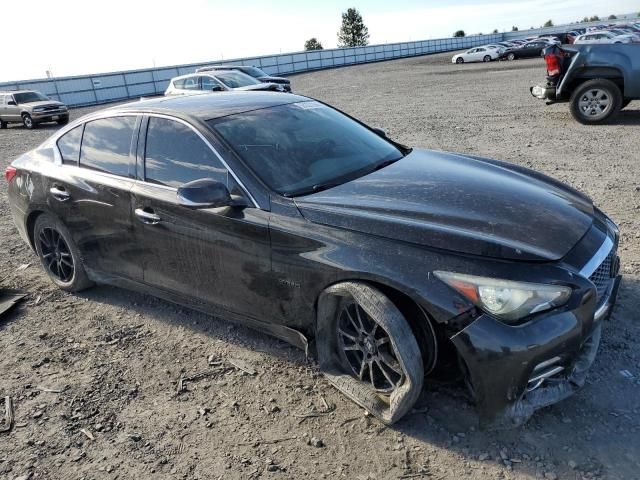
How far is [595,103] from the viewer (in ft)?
30.8

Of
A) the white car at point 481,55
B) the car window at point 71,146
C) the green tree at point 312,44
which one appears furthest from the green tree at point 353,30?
the car window at point 71,146

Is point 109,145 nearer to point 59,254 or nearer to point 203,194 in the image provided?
point 59,254

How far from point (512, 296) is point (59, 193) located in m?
3.57

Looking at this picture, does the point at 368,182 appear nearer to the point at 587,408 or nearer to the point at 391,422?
the point at 391,422

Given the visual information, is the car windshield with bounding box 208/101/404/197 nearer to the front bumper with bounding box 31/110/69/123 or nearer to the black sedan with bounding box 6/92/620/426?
the black sedan with bounding box 6/92/620/426

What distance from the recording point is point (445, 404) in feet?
9.26

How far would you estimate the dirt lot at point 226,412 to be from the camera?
247 cm

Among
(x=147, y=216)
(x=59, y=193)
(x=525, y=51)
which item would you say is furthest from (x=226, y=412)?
(x=525, y=51)

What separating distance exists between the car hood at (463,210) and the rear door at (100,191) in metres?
1.52

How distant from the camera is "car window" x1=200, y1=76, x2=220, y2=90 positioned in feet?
55.2

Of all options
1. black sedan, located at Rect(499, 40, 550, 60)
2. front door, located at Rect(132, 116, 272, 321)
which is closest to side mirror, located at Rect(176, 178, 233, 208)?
front door, located at Rect(132, 116, 272, 321)

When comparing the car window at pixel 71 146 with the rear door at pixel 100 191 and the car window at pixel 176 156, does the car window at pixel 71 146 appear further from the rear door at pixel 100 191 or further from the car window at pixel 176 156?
the car window at pixel 176 156

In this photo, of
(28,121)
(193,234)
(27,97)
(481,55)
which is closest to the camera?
(193,234)

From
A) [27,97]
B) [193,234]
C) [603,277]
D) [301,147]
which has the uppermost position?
[27,97]
